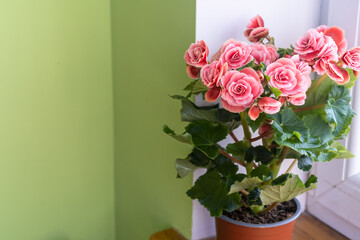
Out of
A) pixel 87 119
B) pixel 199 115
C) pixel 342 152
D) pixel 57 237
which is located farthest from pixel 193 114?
pixel 57 237

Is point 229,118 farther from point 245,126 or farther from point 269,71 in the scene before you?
point 269,71

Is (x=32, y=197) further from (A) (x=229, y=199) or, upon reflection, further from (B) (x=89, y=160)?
(A) (x=229, y=199)

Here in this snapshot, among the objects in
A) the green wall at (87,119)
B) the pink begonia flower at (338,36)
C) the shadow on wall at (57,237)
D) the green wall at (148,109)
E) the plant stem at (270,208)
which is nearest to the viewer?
the pink begonia flower at (338,36)

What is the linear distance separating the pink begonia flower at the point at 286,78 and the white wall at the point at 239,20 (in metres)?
0.30

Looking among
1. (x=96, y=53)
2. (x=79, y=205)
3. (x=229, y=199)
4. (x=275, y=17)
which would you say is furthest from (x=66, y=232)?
(x=275, y=17)

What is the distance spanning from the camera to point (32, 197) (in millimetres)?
1449

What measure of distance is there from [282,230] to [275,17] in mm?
548

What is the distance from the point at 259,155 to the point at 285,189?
9cm

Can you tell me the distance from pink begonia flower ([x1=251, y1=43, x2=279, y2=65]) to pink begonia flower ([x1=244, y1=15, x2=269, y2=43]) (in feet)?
0.25

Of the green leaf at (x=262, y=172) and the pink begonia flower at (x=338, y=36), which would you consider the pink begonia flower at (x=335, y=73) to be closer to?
the pink begonia flower at (x=338, y=36)

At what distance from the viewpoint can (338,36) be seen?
2.76 feet

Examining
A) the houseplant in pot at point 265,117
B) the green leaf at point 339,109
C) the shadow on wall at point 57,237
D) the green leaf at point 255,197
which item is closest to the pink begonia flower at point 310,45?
the houseplant in pot at point 265,117

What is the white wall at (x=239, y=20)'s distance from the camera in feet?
3.25

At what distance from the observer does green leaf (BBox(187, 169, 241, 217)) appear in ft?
2.86
